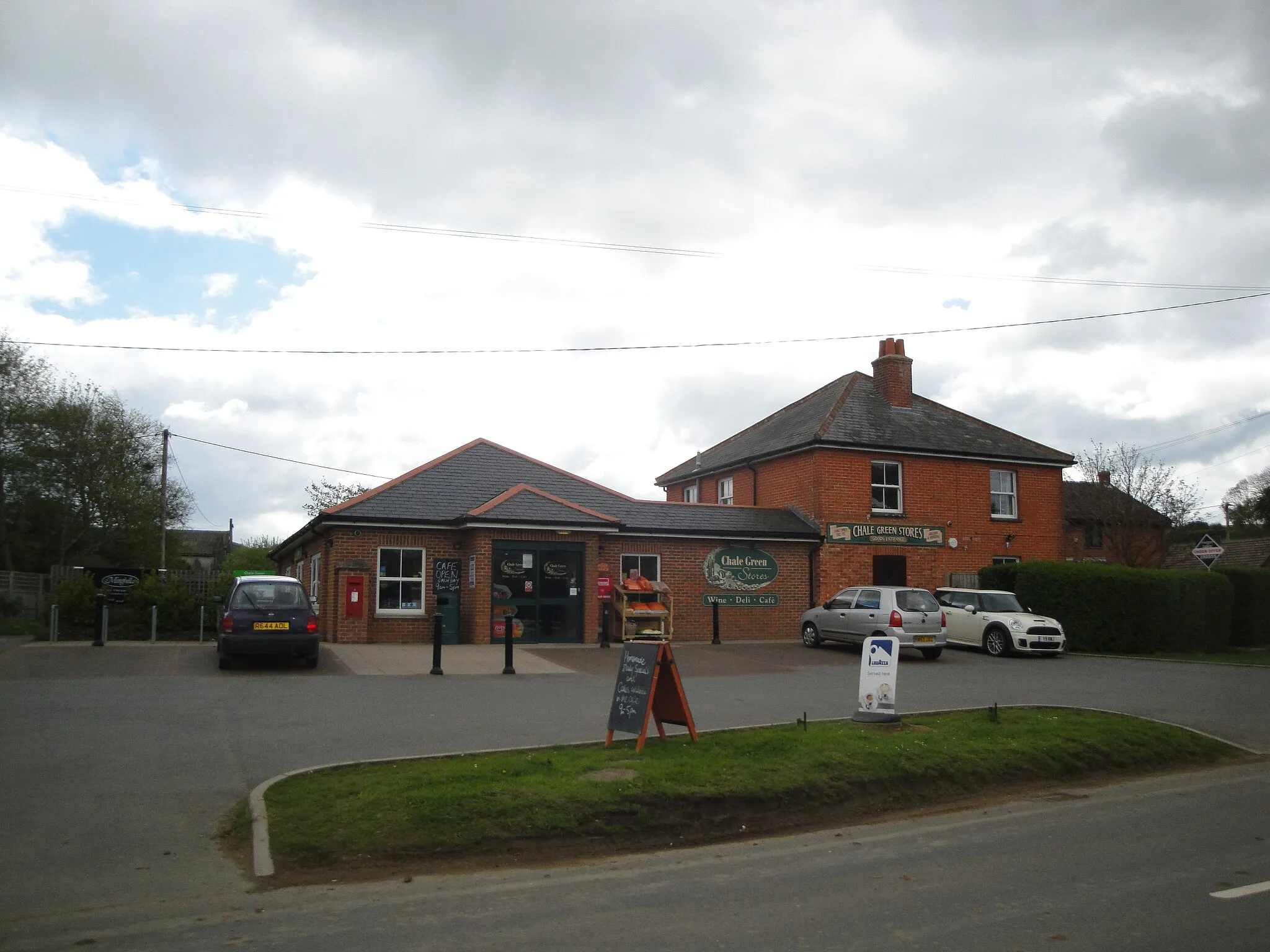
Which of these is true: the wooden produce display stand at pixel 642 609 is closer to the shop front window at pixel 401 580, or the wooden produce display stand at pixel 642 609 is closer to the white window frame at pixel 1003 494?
the shop front window at pixel 401 580

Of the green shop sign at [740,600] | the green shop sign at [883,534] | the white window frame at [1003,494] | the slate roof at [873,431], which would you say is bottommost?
the green shop sign at [740,600]

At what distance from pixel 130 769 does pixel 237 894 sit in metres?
3.71

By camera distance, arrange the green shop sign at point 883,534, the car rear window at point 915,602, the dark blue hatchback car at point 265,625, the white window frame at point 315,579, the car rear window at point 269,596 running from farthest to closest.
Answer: the green shop sign at point 883,534 < the white window frame at point 315,579 < the car rear window at point 915,602 < the car rear window at point 269,596 < the dark blue hatchback car at point 265,625

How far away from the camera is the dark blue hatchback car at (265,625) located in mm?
17078

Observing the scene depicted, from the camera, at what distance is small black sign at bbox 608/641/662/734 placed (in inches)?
381

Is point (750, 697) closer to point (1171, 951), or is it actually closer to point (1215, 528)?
point (1171, 951)

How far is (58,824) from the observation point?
7.46 m

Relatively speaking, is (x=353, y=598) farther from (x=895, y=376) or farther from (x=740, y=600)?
(x=895, y=376)

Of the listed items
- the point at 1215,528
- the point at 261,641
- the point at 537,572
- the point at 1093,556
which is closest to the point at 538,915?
the point at 261,641

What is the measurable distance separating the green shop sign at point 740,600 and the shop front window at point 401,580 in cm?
723

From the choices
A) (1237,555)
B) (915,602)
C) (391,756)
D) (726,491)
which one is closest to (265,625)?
(391,756)

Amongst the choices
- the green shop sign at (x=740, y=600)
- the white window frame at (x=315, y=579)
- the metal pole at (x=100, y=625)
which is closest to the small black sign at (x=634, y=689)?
the metal pole at (x=100, y=625)

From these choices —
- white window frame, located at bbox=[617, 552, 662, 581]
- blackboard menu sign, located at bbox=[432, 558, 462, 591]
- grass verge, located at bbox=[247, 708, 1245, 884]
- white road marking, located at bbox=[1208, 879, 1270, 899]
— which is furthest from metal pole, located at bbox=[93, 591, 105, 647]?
white road marking, located at bbox=[1208, 879, 1270, 899]

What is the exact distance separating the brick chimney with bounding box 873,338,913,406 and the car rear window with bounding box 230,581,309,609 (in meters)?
19.6
